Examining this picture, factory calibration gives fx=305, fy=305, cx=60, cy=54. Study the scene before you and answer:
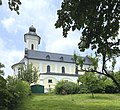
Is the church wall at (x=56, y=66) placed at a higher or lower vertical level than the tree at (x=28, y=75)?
higher

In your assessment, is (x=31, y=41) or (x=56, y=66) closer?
(x=56, y=66)

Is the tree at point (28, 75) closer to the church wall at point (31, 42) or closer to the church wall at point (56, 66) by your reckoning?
the church wall at point (56, 66)

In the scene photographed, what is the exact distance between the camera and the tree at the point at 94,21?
22.0ft

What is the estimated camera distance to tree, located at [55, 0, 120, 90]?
264 inches

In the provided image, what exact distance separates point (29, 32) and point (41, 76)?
2176cm

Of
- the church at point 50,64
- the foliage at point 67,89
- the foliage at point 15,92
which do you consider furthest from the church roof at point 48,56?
the foliage at point 15,92

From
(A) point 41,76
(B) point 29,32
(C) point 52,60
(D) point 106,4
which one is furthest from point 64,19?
(B) point 29,32

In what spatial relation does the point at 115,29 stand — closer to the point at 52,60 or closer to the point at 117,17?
the point at 117,17

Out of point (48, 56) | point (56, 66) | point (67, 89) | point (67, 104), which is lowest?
point (67, 104)

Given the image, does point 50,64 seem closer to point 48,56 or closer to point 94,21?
point 48,56

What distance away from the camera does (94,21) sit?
6.98 m

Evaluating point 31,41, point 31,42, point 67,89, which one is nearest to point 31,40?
point 31,41

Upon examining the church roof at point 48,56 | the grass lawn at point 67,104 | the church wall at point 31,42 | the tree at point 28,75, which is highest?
the church wall at point 31,42

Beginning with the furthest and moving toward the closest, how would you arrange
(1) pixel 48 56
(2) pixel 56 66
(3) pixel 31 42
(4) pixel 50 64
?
(3) pixel 31 42, (1) pixel 48 56, (2) pixel 56 66, (4) pixel 50 64
